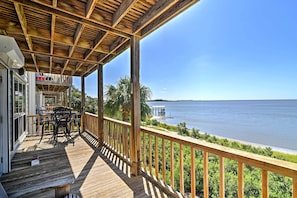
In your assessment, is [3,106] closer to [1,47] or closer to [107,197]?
[1,47]

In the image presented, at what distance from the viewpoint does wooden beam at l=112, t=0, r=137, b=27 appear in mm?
1880

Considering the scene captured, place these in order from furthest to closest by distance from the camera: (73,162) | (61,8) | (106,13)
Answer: (73,162)
(106,13)
(61,8)

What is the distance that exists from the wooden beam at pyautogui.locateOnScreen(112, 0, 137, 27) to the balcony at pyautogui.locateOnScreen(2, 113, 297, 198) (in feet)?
5.75

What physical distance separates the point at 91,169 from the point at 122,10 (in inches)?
109

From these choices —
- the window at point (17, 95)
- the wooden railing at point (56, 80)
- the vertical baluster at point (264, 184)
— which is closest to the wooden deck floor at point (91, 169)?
the window at point (17, 95)

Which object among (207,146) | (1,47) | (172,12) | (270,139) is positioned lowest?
(270,139)

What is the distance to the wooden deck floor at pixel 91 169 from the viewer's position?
2.19 m

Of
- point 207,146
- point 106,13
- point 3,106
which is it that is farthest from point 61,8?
point 207,146

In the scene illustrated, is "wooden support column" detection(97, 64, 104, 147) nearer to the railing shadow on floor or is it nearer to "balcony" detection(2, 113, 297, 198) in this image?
"balcony" detection(2, 113, 297, 198)

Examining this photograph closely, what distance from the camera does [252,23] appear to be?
970 cm

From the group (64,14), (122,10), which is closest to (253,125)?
(122,10)

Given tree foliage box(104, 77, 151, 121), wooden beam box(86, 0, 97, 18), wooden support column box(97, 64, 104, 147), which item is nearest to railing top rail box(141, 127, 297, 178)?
wooden beam box(86, 0, 97, 18)

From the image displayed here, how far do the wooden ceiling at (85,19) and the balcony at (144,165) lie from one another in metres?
1.68

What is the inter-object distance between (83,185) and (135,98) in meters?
1.58
